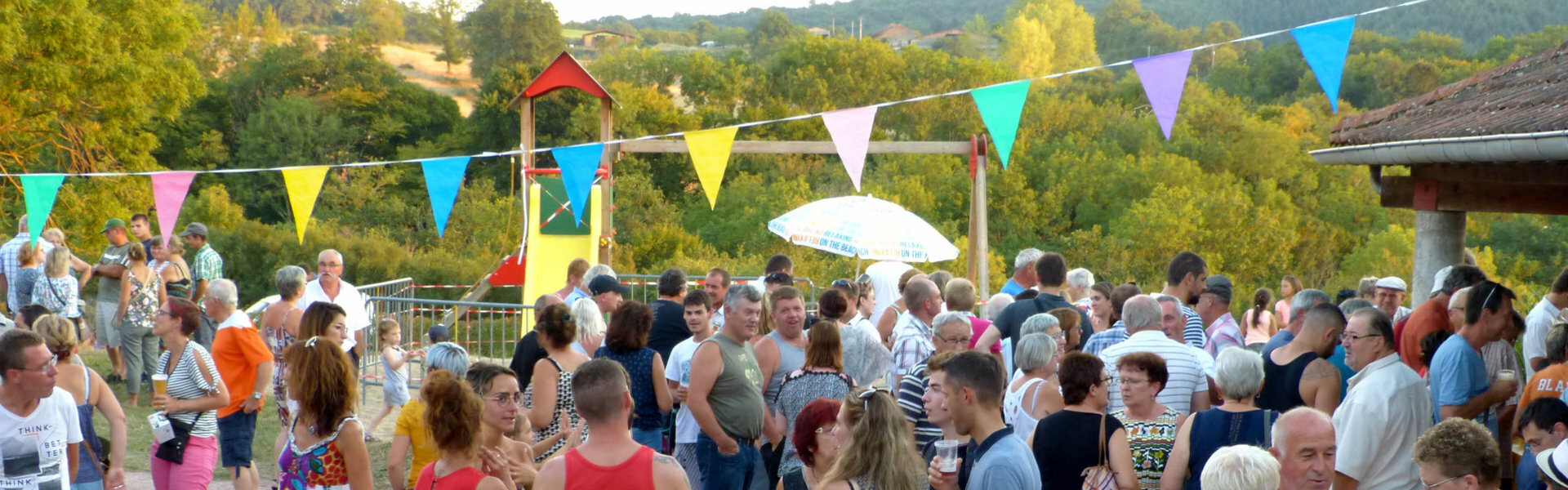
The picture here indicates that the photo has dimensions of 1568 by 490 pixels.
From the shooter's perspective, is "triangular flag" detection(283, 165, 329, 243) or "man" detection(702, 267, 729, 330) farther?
"triangular flag" detection(283, 165, 329, 243)

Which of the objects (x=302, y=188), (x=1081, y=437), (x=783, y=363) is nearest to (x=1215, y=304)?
(x=783, y=363)

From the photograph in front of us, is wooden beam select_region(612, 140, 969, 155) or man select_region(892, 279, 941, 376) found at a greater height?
wooden beam select_region(612, 140, 969, 155)

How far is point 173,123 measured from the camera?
129 ft

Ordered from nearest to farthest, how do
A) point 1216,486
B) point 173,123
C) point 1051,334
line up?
point 1216,486 < point 1051,334 < point 173,123

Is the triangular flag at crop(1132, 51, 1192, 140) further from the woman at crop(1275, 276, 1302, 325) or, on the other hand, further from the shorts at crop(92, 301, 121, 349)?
the shorts at crop(92, 301, 121, 349)

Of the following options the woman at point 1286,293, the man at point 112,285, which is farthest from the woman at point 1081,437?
the man at point 112,285

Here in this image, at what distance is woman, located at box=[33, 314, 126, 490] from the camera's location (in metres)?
4.37

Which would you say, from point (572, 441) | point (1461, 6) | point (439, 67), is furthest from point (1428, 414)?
point (1461, 6)

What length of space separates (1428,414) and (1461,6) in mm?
95615

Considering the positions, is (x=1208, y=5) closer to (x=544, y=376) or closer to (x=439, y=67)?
(x=439, y=67)

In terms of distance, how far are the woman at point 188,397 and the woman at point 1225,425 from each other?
3891 mm

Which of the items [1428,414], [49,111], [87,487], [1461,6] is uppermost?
[1461,6]

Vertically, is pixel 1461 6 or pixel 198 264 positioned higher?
pixel 1461 6

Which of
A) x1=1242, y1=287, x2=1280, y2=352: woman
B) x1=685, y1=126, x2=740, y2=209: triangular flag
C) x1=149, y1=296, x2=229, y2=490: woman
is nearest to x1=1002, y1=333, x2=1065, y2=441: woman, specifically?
x1=149, y1=296, x2=229, y2=490: woman
